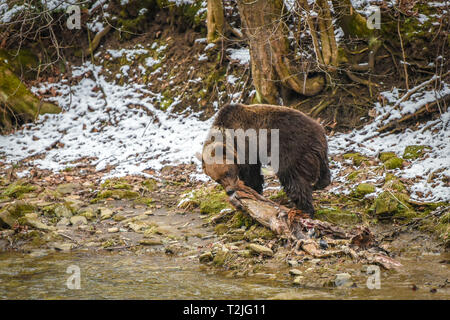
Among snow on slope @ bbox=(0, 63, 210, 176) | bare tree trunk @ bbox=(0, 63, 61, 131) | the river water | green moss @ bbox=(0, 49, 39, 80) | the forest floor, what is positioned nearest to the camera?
the river water

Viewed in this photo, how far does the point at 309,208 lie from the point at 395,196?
4.07 ft

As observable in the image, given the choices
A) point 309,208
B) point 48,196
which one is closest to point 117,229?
point 48,196

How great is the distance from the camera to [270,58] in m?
8.71

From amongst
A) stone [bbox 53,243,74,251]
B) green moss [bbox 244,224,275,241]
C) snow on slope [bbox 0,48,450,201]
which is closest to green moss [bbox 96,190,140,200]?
snow on slope [bbox 0,48,450,201]

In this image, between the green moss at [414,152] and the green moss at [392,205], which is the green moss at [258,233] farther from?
the green moss at [414,152]

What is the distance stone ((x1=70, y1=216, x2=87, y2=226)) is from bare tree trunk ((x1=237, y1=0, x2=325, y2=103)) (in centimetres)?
414

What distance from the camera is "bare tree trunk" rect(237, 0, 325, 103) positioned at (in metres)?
8.32

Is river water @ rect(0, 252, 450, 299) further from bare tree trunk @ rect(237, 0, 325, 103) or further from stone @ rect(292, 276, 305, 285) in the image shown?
bare tree trunk @ rect(237, 0, 325, 103)

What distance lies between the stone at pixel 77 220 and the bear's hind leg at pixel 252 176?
8.22 ft

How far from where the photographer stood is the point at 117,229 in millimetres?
6734

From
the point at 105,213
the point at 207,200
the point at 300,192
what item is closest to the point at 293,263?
the point at 300,192

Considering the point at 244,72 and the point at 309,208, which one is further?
the point at 244,72

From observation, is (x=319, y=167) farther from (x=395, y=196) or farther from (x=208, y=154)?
(x=208, y=154)
